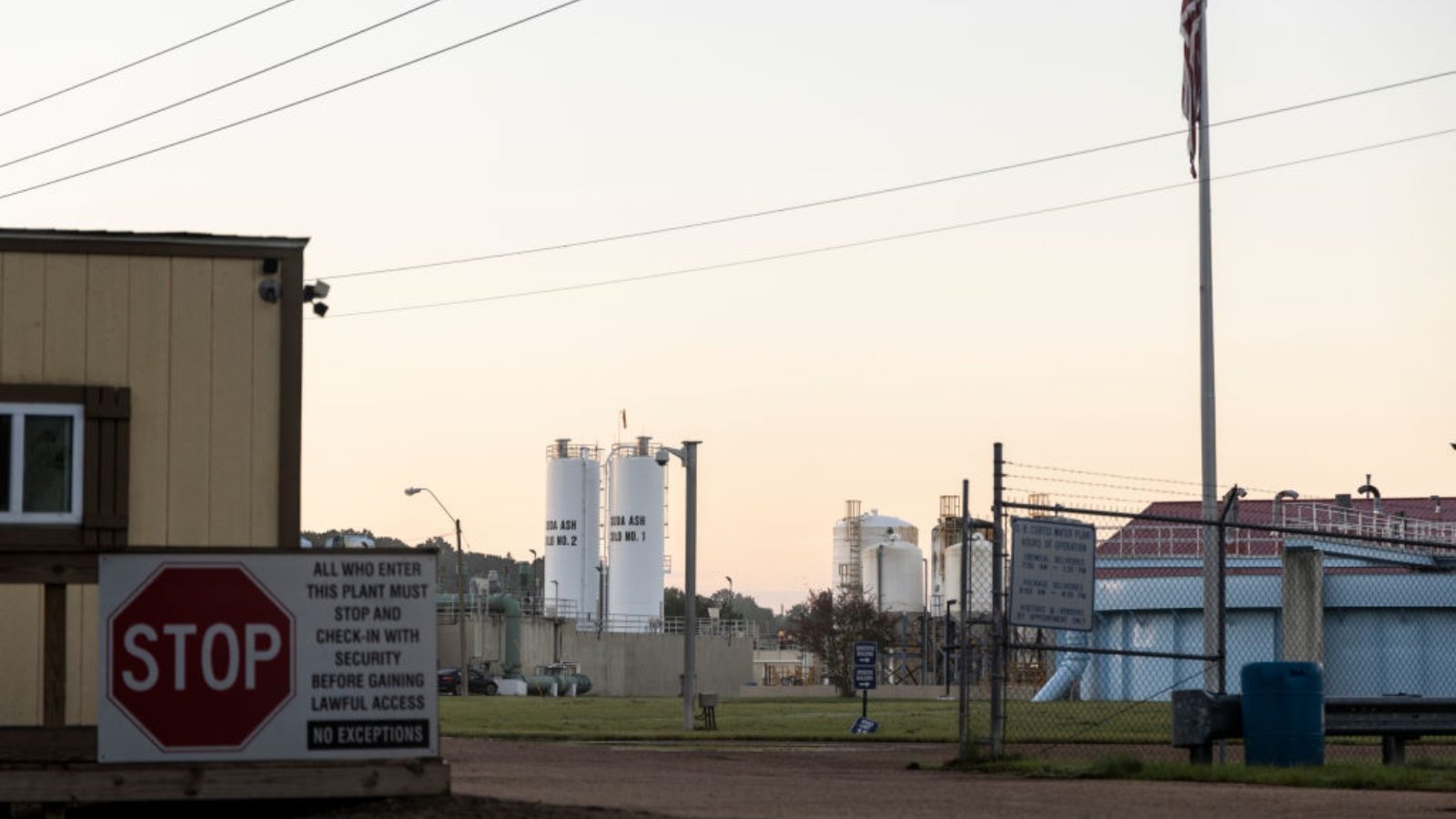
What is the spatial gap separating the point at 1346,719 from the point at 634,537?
73.5 metres

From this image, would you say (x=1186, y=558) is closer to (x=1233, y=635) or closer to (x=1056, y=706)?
(x=1233, y=635)

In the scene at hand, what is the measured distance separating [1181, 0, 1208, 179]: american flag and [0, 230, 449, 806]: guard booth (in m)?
16.7

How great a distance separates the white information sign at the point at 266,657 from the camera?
1217 cm

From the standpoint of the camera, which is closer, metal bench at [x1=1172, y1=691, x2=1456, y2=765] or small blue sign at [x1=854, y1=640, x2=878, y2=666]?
metal bench at [x1=1172, y1=691, x2=1456, y2=765]

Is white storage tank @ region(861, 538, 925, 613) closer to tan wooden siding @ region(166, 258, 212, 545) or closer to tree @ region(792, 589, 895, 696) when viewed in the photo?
tree @ region(792, 589, 895, 696)

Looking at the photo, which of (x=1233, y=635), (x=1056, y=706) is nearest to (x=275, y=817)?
(x=1056, y=706)

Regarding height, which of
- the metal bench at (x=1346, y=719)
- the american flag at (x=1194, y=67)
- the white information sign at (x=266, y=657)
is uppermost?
the american flag at (x=1194, y=67)

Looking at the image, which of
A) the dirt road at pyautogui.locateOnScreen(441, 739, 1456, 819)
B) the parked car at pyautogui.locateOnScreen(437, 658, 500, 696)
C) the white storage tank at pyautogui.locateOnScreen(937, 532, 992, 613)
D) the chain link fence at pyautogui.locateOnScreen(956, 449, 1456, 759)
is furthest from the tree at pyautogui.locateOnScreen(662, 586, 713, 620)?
the dirt road at pyautogui.locateOnScreen(441, 739, 1456, 819)

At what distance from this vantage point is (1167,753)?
22.9 meters

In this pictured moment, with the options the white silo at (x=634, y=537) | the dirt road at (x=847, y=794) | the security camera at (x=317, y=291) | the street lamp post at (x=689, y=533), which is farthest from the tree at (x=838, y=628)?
the security camera at (x=317, y=291)

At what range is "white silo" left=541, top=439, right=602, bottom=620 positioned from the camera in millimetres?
92125

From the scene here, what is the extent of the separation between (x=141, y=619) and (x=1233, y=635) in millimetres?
45411

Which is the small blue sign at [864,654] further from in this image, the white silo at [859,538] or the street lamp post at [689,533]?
the white silo at [859,538]

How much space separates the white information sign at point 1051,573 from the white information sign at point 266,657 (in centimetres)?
726
